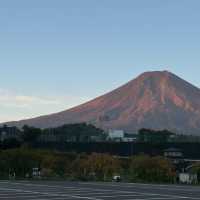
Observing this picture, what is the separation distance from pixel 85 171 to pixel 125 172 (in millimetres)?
2954

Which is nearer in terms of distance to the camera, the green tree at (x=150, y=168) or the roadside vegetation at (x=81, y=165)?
the green tree at (x=150, y=168)

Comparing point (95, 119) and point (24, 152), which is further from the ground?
point (95, 119)

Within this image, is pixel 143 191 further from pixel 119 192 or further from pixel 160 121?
pixel 160 121

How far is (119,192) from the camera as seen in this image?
80.1ft

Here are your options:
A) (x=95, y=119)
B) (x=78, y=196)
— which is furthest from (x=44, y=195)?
(x=95, y=119)

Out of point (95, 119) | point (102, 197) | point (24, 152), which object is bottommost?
point (102, 197)

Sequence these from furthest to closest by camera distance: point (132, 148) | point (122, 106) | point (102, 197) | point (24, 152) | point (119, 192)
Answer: point (122, 106) < point (132, 148) < point (24, 152) < point (119, 192) < point (102, 197)

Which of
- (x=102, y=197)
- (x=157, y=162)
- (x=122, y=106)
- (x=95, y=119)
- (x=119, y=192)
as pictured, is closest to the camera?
(x=102, y=197)

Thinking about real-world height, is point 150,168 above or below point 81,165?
below

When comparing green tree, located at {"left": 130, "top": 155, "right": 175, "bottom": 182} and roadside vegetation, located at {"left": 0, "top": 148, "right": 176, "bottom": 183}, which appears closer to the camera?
green tree, located at {"left": 130, "top": 155, "right": 175, "bottom": 182}

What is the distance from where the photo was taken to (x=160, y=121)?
194500 mm

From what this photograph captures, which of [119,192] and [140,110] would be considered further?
[140,110]

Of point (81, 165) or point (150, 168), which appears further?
point (81, 165)

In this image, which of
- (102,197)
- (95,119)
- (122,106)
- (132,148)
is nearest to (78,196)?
(102,197)
